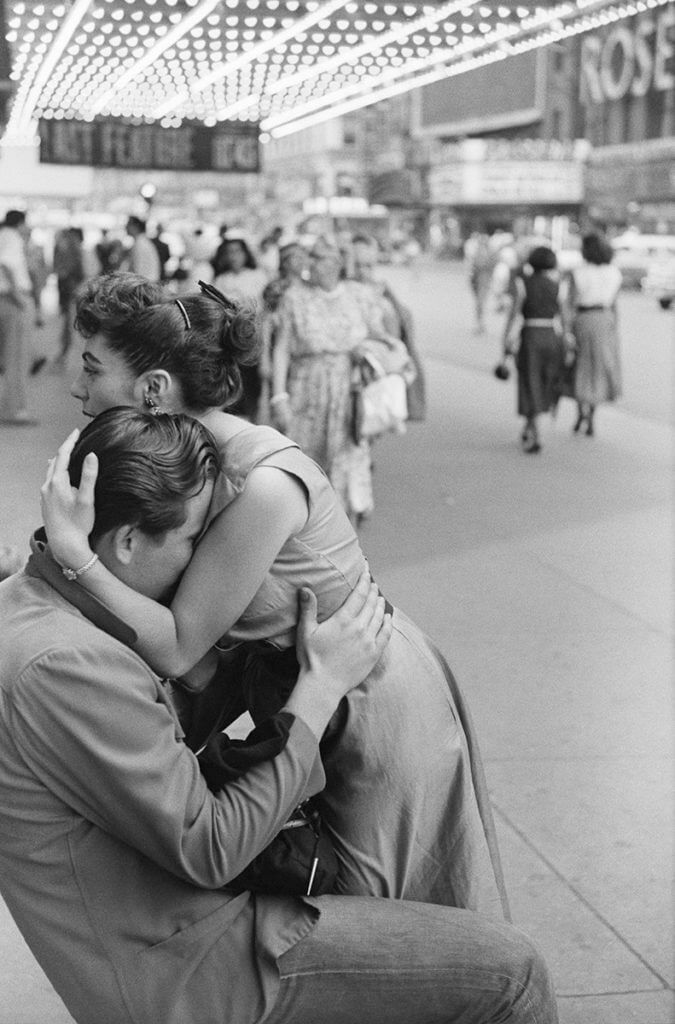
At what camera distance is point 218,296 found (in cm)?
261

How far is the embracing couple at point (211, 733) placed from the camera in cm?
198

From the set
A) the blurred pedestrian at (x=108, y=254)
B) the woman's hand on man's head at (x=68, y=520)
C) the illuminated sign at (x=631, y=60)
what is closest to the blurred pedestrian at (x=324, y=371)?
the woman's hand on man's head at (x=68, y=520)

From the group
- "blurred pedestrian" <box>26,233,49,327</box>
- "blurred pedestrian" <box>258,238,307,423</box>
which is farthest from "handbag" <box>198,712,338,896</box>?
"blurred pedestrian" <box>26,233,49,327</box>

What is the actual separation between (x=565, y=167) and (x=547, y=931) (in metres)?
56.2

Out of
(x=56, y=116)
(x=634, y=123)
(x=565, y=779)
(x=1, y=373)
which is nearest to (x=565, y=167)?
(x=634, y=123)

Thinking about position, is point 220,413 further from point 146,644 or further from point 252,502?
point 146,644

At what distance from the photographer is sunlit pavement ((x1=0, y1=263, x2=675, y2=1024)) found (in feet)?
12.2

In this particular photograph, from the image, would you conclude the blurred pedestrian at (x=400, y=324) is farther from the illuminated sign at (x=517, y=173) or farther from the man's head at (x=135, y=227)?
the illuminated sign at (x=517, y=173)

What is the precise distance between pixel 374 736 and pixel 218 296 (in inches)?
33.1

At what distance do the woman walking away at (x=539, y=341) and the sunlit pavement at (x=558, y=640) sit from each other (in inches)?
16.3

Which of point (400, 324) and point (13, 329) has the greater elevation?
point (400, 324)

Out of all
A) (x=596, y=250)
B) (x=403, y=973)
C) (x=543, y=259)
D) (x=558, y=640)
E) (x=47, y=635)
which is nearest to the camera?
(x=47, y=635)

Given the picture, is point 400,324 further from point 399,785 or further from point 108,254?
point 108,254

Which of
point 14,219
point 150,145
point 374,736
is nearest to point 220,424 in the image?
point 374,736
